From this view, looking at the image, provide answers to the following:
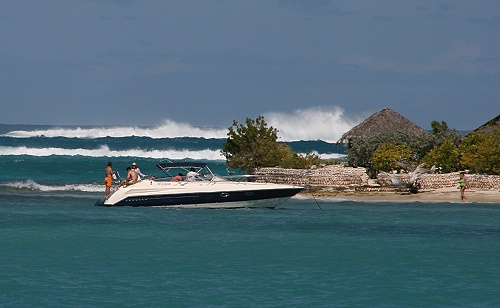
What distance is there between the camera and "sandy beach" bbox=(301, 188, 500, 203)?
36.0 meters

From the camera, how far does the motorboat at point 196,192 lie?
31078 millimetres

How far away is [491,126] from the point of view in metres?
46.6

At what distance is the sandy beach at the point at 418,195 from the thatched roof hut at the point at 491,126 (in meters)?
10.0

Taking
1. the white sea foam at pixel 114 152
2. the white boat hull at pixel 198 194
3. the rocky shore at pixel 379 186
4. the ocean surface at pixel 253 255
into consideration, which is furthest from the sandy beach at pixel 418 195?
the white sea foam at pixel 114 152

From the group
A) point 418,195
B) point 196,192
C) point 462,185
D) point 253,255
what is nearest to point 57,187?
point 196,192

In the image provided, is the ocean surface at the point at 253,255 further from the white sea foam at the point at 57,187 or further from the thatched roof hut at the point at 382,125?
the thatched roof hut at the point at 382,125

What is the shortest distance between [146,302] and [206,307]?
4.35ft

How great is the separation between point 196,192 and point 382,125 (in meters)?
21.5

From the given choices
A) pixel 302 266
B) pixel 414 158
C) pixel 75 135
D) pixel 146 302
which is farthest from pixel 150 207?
pixel 75 135

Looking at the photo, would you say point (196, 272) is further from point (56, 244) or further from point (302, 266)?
point (56, 244)

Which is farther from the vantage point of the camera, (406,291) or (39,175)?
(39,175)

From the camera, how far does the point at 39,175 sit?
59812 mm

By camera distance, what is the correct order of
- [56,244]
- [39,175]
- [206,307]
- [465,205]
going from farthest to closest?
[39,175] < [465,205] < [56,244] < [206,307]

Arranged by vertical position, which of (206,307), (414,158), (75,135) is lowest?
(206,307)
